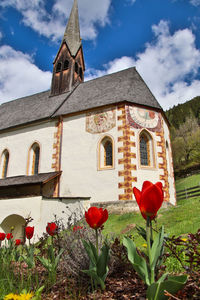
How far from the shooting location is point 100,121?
50.2 feet

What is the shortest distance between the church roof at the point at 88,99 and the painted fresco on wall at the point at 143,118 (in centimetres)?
46

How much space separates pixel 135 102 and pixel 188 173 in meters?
23.0

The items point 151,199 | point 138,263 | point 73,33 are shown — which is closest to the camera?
point 151,199

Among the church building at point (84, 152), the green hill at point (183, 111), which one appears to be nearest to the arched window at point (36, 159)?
the church building at point (84, 152)

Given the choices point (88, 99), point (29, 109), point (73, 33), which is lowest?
point (88, 99)

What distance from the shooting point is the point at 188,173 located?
34.1 m

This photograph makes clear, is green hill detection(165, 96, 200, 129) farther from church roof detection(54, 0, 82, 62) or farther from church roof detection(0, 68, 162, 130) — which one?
church roof detection(0, 68, 162, 130)

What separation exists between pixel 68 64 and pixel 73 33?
525cm

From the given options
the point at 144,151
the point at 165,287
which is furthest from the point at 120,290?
the point at 144,151

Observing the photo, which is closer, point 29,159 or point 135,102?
point 135,102

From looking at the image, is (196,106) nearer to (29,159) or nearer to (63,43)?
(63,43)

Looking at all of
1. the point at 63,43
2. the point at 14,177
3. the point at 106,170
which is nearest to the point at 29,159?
the point at 14,177

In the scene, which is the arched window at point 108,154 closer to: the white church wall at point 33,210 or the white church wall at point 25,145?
the white church wall at point 33,210

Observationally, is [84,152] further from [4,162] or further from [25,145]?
[4,162]
